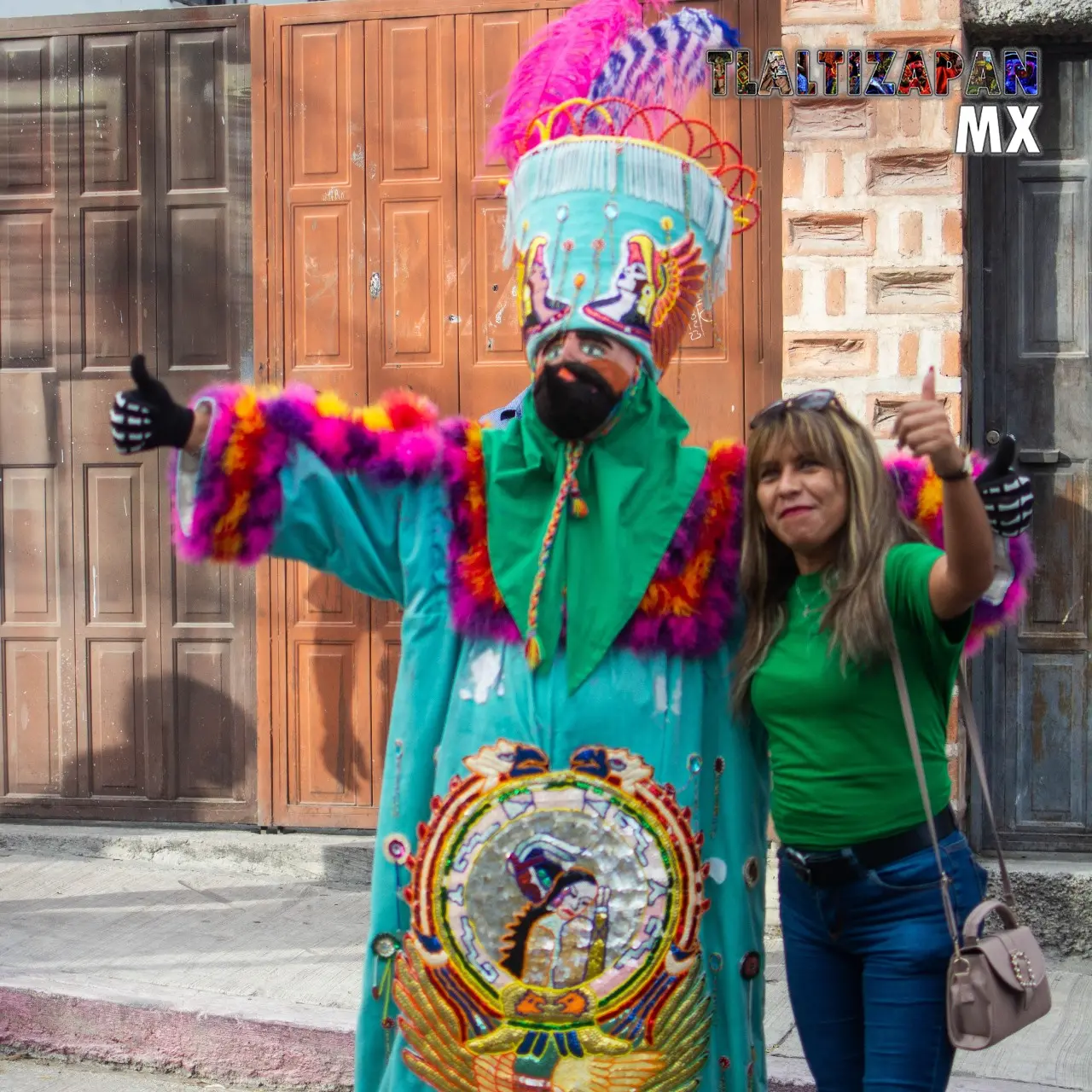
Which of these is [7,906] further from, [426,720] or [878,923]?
[878,923]

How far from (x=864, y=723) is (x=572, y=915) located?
64cm

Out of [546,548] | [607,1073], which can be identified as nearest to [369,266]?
[546,548]

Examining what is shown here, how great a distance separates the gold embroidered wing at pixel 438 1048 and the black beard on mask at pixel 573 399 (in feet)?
3.32

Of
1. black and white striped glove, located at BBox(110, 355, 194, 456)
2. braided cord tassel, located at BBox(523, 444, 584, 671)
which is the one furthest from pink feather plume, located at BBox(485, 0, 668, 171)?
black and white striped glove, located at BBox(110, 355, 194, 456)

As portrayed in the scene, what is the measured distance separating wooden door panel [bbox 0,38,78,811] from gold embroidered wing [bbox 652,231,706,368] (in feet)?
11.9

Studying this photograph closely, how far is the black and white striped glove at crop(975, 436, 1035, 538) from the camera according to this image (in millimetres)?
2617

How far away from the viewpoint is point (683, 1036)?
2.71m

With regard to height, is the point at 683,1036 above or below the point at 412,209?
below

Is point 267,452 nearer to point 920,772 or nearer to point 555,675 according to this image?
point 555,675

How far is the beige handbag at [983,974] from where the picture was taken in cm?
237

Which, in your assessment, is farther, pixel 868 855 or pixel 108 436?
pixel 108 436

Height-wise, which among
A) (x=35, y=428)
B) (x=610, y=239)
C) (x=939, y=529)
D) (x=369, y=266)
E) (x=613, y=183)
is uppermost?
(x=369, y=266)

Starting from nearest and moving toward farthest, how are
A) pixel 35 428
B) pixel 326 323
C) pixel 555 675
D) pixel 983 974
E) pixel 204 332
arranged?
pixel 983 974 < pixel 555 675 < pixel 326 323 < pixel 204 332 < pixel 35 428

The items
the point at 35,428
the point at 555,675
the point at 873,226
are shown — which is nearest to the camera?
the point at 555,675
